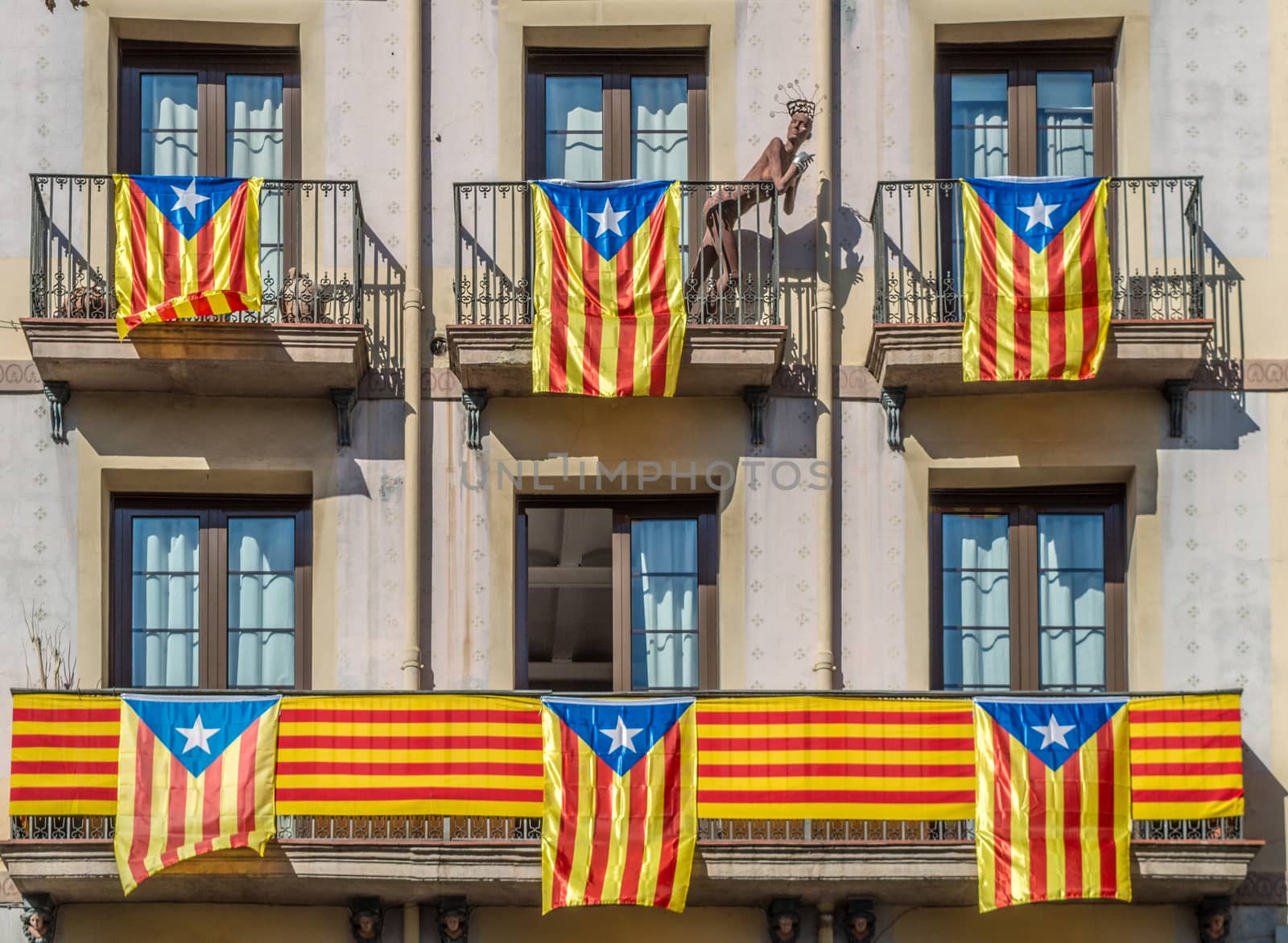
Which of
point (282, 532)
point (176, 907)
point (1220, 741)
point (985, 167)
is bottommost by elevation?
point (176, 907)

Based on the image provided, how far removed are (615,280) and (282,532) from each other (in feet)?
12.9

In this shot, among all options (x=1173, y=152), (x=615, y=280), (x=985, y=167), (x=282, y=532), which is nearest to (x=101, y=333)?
(x=282, y=532)

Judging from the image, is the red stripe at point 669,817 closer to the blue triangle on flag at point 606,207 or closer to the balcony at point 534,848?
the balcony at point 534,848

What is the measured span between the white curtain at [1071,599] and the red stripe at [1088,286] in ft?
5.76

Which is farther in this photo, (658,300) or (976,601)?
(976,601)

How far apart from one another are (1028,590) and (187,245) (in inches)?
326

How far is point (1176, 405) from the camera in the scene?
24062mm

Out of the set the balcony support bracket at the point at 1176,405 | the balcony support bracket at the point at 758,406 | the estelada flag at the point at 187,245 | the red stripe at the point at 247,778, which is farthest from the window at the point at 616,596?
the balcony support bracket at the point at 1176,405

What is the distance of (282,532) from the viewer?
24578 mm

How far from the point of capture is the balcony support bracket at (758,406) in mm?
24219

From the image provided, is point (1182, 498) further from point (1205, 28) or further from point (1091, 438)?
point (1205, 28)

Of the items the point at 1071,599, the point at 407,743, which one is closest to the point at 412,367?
the point at 407,743

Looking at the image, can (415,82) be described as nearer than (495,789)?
No

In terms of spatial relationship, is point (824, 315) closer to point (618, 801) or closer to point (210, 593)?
point (618, 801)
